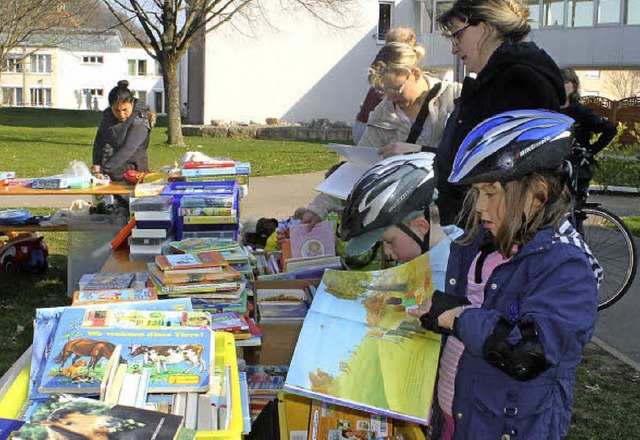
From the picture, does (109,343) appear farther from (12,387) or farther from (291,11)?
(291,11)

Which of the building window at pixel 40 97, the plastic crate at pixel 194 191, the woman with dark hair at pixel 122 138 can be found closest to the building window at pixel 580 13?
the woman with dark hair at pixel 122 138

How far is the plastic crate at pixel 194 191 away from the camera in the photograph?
500 centimetres

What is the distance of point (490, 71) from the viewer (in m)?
2.95

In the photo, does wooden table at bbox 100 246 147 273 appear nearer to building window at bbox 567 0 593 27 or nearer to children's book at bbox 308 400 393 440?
children's book at bbox 308 400 393 440

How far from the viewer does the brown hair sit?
2.02 meters

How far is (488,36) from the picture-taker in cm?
316

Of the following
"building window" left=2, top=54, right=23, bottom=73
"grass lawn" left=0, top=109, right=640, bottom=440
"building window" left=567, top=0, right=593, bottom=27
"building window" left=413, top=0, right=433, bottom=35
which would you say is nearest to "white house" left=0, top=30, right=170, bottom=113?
"building window" left=2, top=54, right=23, bottom=73

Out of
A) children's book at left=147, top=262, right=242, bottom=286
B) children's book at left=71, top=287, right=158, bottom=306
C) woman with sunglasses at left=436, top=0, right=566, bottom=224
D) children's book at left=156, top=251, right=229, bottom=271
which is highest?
woman with sunglasses at left=436, top=0, right=566, bottom=224

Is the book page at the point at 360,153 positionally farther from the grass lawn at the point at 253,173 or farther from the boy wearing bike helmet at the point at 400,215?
the grass lawn at the point at 253,173

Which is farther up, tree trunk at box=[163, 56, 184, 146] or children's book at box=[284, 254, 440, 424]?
tree trunk at box=[163, 56, 184, 146]

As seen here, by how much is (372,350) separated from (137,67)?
7553cm

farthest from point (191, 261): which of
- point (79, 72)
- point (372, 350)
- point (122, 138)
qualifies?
point (79, 72)

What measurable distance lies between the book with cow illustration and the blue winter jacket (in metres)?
0.74

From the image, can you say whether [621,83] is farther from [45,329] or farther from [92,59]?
A: [92,59]
